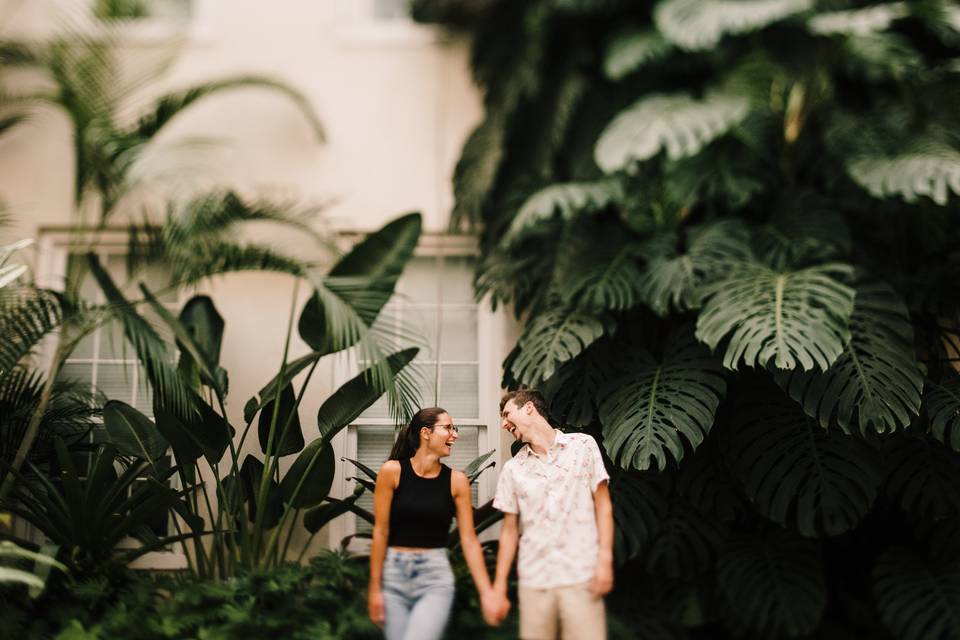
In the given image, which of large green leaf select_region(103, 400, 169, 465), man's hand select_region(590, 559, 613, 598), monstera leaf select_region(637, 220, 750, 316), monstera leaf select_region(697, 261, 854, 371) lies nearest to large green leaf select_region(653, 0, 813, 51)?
monstera leaf select_region(637, 220, 750, 316)

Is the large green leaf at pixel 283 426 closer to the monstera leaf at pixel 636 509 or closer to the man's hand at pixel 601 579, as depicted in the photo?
the monstera leaf at pixel 636 509

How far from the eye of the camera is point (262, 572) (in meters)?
3.78

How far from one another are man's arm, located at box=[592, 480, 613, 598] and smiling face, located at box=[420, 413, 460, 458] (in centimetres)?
49

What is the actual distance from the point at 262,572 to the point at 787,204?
3.43 meters

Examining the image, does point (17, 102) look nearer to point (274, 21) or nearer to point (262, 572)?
point (274, 21)

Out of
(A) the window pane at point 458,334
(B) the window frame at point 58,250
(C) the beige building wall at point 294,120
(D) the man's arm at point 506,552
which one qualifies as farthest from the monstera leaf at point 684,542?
(B) the window frame at point 58,250

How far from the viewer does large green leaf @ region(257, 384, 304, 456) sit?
4352 mm

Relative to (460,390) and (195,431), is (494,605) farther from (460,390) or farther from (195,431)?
(460,390)

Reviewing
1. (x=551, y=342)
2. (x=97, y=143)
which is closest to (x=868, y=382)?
(x=551, y=342)

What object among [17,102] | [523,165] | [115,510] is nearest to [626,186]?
[523,165]

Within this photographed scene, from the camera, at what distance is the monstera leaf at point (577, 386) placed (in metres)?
4.12

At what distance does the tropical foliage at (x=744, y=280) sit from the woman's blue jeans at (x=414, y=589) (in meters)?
1.00

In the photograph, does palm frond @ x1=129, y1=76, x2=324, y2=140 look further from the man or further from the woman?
the man

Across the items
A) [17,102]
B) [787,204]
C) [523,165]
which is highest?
[17,102]
